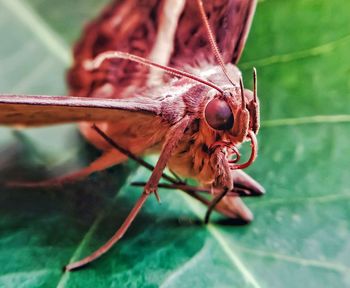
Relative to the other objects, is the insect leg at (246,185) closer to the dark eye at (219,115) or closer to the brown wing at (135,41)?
the dark eye at (219,115)

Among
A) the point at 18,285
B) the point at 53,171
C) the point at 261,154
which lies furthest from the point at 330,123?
the point at 18,285

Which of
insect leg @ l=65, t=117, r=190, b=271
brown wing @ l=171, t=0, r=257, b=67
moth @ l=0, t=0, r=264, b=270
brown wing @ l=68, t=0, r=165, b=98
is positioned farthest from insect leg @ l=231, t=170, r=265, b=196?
brown wing @ l=68, t=0, r=165, b=98

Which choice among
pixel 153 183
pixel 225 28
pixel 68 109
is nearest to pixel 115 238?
pixel 153 183

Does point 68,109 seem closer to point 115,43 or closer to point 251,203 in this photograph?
point 251,203

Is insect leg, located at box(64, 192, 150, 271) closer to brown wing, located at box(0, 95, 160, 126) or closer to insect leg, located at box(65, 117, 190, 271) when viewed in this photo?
insect leg, located at box(65, 117, 190, 271)

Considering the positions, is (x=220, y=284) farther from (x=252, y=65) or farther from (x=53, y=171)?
(x=252, y=65)

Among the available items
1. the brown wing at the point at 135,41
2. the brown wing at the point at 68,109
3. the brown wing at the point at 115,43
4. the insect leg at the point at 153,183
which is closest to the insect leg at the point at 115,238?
the insect leg at the point at 153,183
